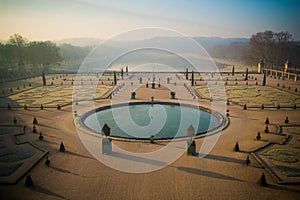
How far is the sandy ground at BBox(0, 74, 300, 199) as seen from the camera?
12.7 m

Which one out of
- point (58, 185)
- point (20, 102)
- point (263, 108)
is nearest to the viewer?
point (58, 185)

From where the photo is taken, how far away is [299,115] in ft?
90.5

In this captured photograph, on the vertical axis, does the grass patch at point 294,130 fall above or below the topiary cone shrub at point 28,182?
above

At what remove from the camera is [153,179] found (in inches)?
557

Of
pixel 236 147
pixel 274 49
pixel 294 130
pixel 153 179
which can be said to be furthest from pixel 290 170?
pixel 274 49

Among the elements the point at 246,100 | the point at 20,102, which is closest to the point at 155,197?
the point at 246,100

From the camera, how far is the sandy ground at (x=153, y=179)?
1267 centimetres

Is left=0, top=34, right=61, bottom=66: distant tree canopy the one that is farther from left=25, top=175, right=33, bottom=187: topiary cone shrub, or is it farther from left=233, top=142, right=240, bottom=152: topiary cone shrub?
left=233, top=142, right=240, bottom=152: topiary cone shrub

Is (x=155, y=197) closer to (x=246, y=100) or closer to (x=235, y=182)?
(x=235, y=182)

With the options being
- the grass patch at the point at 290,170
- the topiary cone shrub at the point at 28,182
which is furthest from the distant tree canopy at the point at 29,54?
the grass patch at the point at 290,170

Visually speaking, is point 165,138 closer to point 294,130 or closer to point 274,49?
point 294,130

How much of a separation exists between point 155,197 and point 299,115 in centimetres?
2296

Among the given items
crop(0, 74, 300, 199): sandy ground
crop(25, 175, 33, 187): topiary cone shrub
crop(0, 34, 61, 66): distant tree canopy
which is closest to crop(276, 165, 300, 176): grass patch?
crop(0, 74, 300, 199): sandy ground

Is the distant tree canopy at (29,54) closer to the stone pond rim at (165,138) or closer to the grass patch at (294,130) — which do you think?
the stone pond rim at (165,138)
